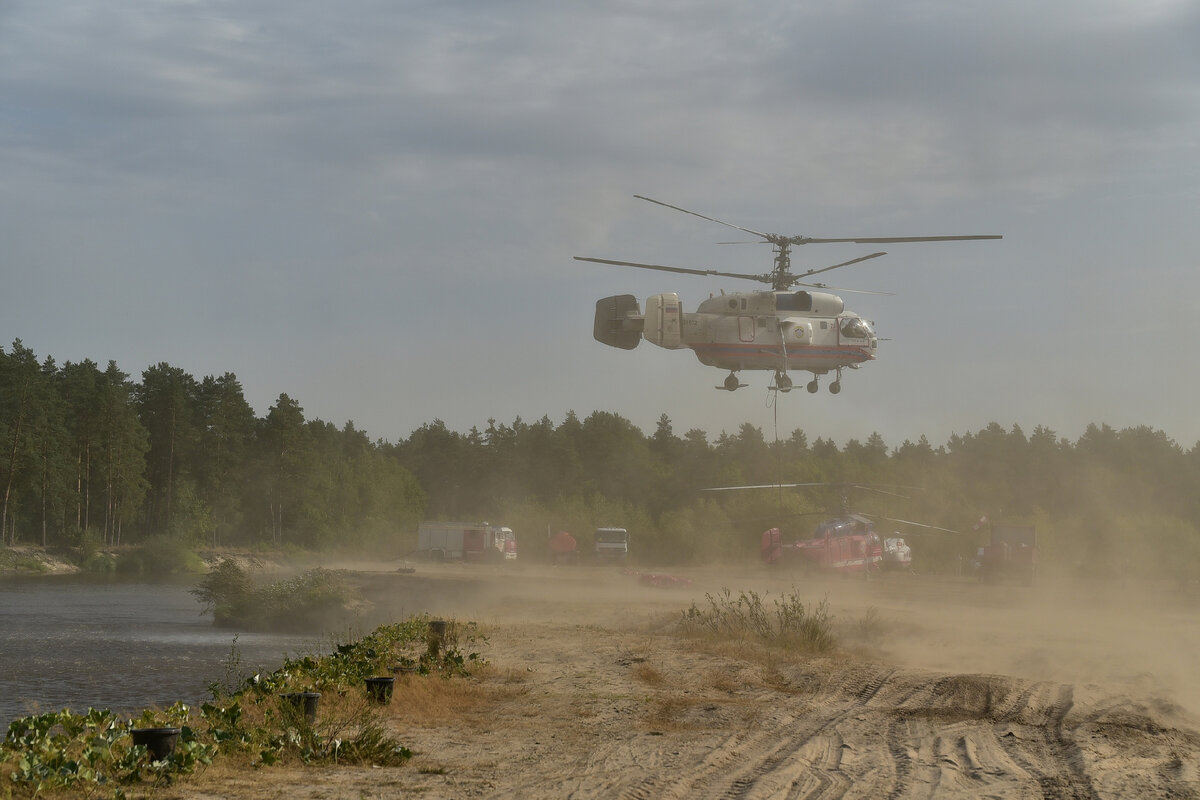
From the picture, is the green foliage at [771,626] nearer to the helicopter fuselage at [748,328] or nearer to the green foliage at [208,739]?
the helicopter fuselage at [748,328]

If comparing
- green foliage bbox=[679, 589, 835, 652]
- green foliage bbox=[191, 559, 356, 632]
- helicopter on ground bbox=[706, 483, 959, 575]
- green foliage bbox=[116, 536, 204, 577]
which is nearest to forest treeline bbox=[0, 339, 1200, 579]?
green foliage bbox=[116, 536, 204, 577]

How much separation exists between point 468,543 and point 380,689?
Result: 5568 cm

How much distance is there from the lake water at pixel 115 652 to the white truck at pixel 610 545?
23.3 metres

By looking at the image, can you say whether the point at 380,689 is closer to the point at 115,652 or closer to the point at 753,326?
the point at 753,326

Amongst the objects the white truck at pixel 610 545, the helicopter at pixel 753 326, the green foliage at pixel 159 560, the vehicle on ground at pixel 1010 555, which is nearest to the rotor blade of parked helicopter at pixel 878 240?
the helicopter at pixel 753 326

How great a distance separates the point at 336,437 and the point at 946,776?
135m

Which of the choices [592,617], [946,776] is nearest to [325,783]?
[946,776]

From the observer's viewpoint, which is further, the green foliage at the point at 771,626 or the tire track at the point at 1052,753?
the green foliage at the point at 771,626

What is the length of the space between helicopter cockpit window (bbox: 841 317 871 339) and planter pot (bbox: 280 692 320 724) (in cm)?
1595

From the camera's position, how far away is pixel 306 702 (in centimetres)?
1082

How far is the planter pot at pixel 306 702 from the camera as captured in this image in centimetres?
1073

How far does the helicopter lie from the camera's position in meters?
22.8

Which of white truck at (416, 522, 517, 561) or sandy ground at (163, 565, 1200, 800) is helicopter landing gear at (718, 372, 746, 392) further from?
white truck at (416, 522, 517, 561)

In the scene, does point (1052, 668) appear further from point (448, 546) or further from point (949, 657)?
point (448, 546)
